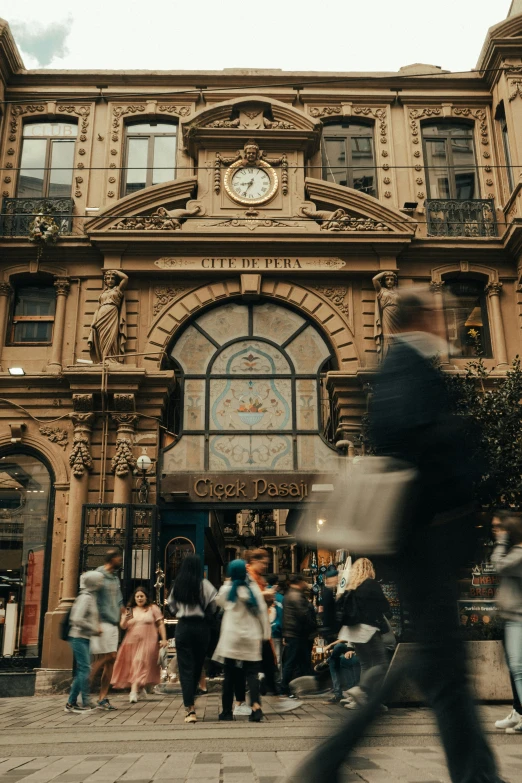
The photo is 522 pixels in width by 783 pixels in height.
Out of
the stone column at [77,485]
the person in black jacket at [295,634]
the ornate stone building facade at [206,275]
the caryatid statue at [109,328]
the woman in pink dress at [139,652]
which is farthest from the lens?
the caryatid statue at [109,328]

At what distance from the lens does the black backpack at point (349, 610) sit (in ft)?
28.9

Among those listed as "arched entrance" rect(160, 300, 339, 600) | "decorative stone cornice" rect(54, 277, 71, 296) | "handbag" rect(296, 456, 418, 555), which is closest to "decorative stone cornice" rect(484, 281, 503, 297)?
"arched entrance" rect(160, 300, 339, 600)

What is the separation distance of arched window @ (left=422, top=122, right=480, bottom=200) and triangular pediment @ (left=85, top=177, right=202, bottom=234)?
631 centimetres

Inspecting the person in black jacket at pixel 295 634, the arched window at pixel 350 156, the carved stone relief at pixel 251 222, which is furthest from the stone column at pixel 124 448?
the arched window at pixel 350 156

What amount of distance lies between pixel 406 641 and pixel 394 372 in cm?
117

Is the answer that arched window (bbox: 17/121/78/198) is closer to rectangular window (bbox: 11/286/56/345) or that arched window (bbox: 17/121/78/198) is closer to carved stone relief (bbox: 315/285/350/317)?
rectangular window (bbox: 11/286/56/345)

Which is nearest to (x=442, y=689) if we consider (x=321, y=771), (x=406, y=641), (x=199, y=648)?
(x=406, y=641)

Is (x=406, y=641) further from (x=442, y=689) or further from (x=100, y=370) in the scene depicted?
(x=100, y=370)

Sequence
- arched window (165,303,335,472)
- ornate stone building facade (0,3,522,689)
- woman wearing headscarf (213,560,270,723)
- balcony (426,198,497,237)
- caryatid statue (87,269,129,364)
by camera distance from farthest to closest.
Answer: balcony (426,198,497,237) → arched window (165,303,335,472) → caryatid statue (87,269,129,364) → ornate stone building facade (0,3,522,689) → woman wearing headscarf (213,560,270,723)

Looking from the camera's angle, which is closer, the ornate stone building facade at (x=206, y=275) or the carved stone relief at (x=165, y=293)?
the ornate stone building facade at (x=206, y=275)

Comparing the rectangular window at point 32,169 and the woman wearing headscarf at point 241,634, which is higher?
the rectangular window at point 32,169

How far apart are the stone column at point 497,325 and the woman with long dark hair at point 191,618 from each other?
11048mm

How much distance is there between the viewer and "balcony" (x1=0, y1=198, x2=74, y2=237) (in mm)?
18766

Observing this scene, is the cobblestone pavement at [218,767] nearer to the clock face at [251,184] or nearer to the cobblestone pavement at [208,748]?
the cobblestone pavement at [208,748]
